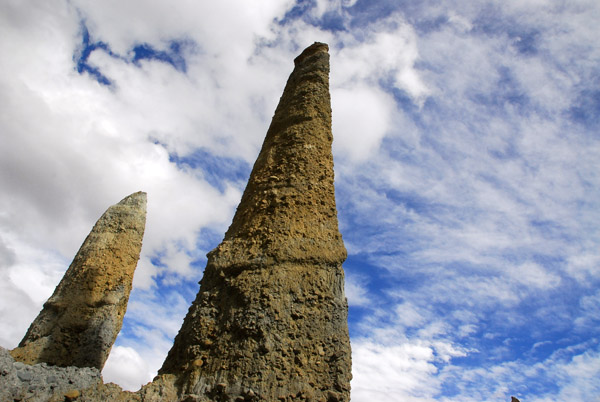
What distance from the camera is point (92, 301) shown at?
9445mm

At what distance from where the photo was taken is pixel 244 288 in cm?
A: 472

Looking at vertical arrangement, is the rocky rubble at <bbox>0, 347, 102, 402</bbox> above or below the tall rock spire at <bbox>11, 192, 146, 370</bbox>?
below

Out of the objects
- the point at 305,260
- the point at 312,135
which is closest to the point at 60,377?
the point at 305,260

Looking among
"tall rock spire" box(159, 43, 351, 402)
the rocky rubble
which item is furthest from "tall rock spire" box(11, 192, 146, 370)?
"tall rock spire" box(159, 43, 351, 402)

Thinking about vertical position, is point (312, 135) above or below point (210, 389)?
above

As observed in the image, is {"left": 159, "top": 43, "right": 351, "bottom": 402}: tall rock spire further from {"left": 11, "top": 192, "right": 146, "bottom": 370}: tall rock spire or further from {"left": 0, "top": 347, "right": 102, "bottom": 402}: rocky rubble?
{"left": 11, "top": 192, "right": 146, "bottom": 370}: tall rock spire

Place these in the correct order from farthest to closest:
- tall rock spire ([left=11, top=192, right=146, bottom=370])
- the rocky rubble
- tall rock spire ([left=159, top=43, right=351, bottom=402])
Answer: tall rock spire ([left=11, top=192, right=146, bottom=370])
tall rock spire ([left=159, top=43, right=351, bottom=402])
the rocky rubble

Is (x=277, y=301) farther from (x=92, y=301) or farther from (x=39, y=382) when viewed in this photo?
(x=92, y=301)

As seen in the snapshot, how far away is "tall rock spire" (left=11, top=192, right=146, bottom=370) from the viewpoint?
879 cm

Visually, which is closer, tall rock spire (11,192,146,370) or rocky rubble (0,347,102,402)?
rocky rubble (0,347,102,402)

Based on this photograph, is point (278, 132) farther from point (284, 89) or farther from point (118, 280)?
point (118, 280)

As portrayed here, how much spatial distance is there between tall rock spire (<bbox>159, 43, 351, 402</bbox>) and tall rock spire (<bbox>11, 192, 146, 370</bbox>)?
216 inches

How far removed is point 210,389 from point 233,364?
0.31 metres

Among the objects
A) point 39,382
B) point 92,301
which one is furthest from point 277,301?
point 92,301
